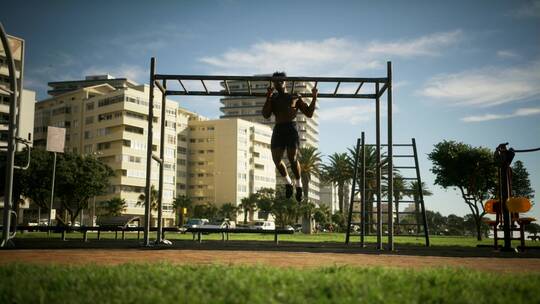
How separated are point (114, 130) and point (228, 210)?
89.2 feet

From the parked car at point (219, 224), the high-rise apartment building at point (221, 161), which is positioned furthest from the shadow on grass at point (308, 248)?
the high-rise apartment building at point (221, 161)

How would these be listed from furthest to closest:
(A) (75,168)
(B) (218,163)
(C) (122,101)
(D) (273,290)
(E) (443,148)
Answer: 1. (B) (218,163)
2. (C) (122,101)
3. (A) (75,168)
4. (E) (443,148)
5. (D) (273,290)

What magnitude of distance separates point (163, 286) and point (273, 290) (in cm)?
95

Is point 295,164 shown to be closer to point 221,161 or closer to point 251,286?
point 251,286

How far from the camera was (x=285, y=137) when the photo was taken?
25.7 ft

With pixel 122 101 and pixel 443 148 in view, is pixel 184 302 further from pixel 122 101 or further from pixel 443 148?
pixel 122 101

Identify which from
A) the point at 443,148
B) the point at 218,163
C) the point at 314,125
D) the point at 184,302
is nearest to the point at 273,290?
the point at 184,302

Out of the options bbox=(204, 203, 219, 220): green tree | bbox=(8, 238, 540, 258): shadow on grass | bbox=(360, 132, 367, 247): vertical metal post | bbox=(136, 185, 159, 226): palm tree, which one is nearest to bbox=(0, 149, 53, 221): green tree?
bbox=(136, 185, 159, 226): palm tree

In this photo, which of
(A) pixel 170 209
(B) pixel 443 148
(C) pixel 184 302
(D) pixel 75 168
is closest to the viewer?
(C) pixel 184 302

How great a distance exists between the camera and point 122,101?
84.2 m

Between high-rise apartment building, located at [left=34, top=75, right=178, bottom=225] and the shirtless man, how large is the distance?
74268 millimetres

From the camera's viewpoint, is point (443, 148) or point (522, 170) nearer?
point (443, 148)

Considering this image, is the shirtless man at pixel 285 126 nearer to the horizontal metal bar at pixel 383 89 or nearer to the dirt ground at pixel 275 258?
the dirt ground at pixel 275 258

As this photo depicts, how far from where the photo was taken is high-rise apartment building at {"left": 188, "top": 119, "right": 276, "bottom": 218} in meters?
105
